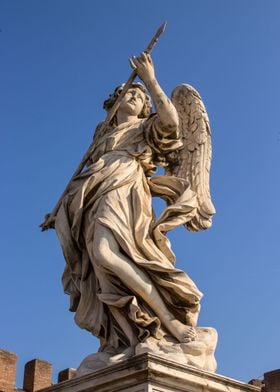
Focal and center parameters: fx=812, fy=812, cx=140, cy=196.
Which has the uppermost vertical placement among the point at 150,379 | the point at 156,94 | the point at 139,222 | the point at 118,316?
the point at 156,94

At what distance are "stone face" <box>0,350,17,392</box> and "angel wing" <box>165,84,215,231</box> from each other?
12924 millimetres

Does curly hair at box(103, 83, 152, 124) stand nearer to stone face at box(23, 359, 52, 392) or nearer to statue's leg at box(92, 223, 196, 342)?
statue's leg at box(92, 223, 196, 342)

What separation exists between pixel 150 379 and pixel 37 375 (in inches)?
576

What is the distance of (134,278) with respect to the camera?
7109 mm

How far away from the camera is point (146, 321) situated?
274 inches

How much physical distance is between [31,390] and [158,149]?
1371cm

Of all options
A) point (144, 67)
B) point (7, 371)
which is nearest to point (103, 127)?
point (144, 67)

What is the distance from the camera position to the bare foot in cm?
694

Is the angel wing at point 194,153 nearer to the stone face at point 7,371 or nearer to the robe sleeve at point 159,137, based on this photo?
the robe sleeve at point 159,137

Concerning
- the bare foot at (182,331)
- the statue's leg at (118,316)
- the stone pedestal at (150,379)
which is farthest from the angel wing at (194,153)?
the stone pedestal at (150,379)

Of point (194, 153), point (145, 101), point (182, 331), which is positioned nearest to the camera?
point (182, 331)

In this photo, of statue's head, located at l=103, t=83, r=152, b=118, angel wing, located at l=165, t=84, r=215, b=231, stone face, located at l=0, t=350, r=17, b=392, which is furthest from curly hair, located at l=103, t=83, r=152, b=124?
stone face, located at l=0, t=350, r=17, b=392

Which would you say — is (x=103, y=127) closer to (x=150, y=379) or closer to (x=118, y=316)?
(x=118, y=316)

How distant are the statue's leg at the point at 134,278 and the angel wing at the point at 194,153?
1.11 m
